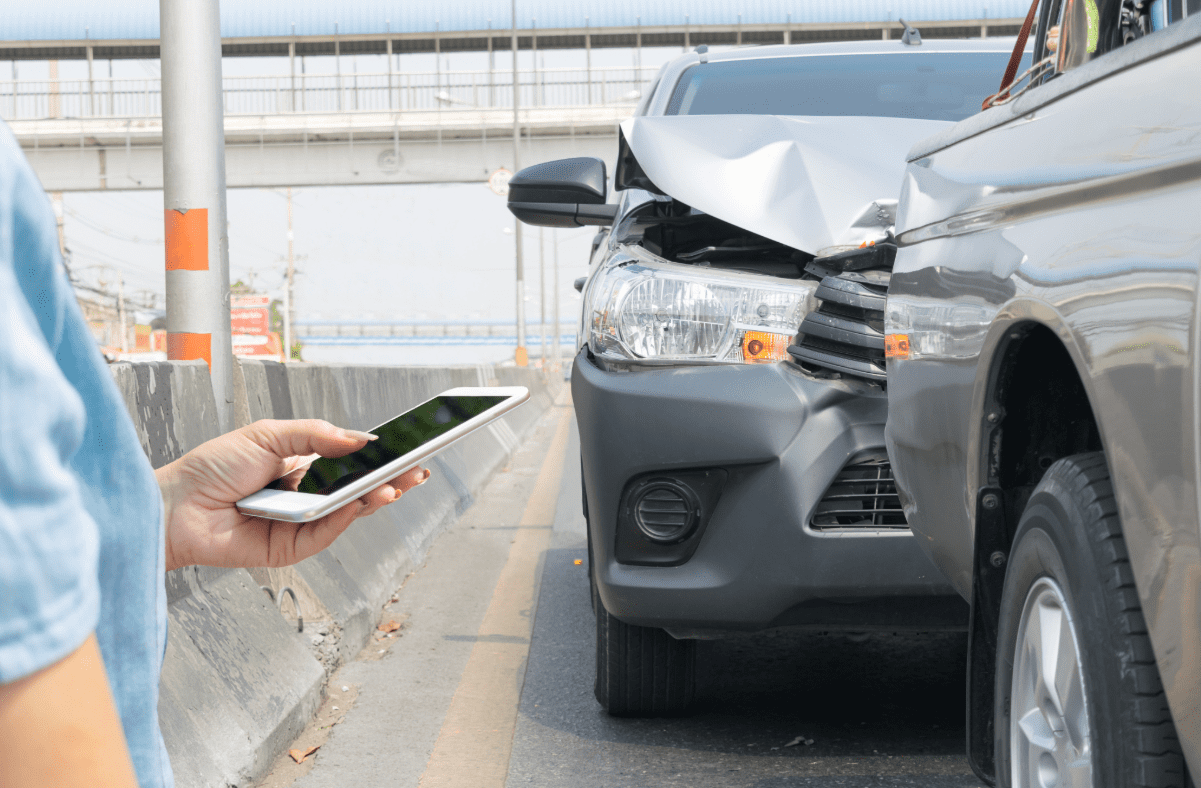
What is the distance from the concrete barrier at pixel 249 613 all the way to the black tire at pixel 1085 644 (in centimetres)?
188

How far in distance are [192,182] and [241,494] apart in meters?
3.58

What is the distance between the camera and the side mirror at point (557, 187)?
13.6 ft

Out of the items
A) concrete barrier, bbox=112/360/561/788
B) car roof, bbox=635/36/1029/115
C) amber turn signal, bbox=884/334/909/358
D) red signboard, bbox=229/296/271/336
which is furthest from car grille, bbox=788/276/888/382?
red signboard, bbox=229/296/271/336

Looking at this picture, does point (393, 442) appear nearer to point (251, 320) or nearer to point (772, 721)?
point (772, 721)

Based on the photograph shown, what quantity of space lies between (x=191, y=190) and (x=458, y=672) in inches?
85.5

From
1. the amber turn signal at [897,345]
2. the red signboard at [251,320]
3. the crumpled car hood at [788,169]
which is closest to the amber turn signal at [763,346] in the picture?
the crumpled car hood at [788,169]

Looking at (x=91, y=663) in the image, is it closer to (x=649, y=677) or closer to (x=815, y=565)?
(x=815, y=565)

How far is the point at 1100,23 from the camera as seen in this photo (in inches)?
83.7

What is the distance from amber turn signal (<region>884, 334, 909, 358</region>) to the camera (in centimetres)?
254

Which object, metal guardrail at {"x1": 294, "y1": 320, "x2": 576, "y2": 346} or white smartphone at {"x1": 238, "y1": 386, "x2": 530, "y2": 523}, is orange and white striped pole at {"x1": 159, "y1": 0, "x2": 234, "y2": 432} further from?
metal guardrail at {"x1": 294, "y1": 320, "x2": 576, "y2": 346}

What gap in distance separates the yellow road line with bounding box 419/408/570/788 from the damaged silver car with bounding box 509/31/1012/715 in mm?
402

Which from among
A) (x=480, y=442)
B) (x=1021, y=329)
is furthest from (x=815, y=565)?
(x=480, y=442)

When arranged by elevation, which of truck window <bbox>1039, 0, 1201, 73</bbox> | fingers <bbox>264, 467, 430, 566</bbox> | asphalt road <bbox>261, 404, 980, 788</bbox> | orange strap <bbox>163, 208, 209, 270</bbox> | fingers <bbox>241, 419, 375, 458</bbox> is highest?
truck window <bbox>1039, 0, 1201, 73</bbox>

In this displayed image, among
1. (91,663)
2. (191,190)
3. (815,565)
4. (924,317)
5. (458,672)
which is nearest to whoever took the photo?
(91,663)
